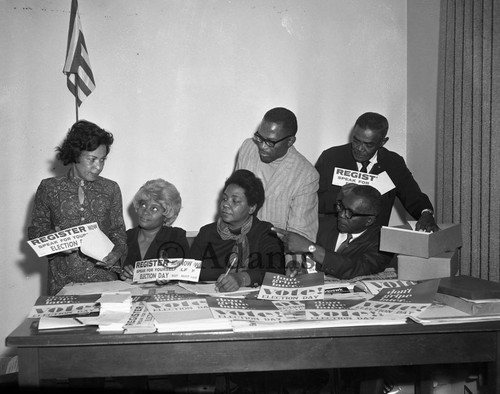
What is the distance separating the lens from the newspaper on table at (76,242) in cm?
290

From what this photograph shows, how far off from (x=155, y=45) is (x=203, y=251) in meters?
2.03

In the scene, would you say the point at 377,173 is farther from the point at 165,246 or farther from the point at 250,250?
the point at 165,246

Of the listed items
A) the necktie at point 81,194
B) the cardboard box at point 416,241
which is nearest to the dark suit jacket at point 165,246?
the necktie at point 81,194

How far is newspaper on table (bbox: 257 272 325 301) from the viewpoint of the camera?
255 cm

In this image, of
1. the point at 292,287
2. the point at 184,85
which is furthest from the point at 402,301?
the point at 184,85

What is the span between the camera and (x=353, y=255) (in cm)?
320

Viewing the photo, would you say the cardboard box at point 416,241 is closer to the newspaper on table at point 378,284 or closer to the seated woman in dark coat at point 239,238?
the newspaper on table at point 378,284

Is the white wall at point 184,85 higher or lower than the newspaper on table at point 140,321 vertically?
higher

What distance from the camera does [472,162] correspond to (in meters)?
3.45

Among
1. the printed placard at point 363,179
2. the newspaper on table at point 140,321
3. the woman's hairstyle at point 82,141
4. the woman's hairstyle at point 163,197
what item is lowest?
the newspaper on table at point 140,321

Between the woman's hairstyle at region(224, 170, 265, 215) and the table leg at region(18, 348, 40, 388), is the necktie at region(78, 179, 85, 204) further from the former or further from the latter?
the table leg at region(18, 348, 40, 388)

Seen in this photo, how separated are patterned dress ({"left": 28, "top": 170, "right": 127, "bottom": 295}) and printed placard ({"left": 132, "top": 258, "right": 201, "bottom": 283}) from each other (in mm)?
392

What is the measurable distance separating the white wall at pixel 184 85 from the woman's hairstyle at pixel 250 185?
4.97 ft

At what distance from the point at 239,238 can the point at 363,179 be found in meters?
0.91
